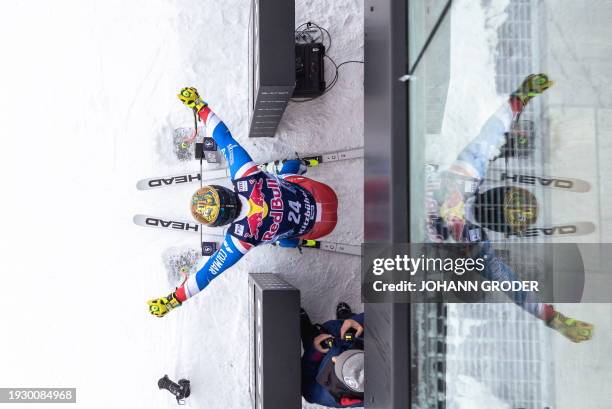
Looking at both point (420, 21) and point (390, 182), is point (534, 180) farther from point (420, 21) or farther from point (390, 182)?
point (420, 21)

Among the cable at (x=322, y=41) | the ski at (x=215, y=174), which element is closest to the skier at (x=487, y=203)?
the ski at (x=215, y=174)

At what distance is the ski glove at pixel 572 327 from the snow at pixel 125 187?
2.02m

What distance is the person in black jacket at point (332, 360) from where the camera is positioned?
210 centimetres

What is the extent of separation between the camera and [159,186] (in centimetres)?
298

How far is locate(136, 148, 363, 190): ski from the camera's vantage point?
2867 mm

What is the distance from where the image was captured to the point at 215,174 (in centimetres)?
294

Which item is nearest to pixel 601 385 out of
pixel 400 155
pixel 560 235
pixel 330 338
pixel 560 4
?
pixel 560 235

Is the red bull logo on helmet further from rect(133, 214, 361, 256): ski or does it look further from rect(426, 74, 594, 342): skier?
rect(426, 74, 594, 342): skier

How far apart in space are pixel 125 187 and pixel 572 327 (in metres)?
2.81

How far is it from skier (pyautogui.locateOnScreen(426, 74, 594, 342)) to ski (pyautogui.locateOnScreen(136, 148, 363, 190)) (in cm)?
175

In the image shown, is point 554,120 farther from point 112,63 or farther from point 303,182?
point 112,63

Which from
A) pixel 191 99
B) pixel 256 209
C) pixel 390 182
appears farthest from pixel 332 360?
pixel 191 99

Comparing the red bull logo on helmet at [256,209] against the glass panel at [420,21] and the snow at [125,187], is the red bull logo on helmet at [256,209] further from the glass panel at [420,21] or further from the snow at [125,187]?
the glass panel at [420,21]

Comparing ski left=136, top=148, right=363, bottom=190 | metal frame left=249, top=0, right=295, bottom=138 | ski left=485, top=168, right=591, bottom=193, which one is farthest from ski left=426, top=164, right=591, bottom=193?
ski left=136, top=148, right=363, bottom=190
